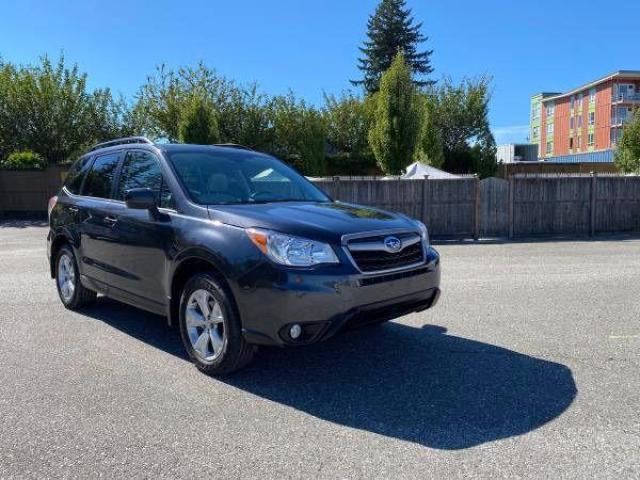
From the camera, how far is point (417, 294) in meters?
4.48

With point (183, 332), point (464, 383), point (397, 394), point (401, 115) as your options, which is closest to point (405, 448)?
point (397, 394)

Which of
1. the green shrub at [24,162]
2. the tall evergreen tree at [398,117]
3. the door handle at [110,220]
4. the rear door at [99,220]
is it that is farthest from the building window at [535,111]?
the door handle at [110,220]

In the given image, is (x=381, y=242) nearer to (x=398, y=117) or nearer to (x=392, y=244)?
(x=392, y=244)

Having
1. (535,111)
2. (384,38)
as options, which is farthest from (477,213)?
(535,111)

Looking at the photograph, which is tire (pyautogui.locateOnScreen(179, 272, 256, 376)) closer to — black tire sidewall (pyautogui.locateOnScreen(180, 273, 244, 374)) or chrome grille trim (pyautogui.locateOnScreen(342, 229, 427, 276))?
black tire sidewall (pyautogui.locateOnScreen(180, 273, 244, 374))

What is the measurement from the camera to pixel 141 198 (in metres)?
4.63

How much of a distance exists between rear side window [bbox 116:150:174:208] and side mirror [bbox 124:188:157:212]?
6.1 inches

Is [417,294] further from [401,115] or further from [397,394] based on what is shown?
[401,115]

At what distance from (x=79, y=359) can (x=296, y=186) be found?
2.47 meters

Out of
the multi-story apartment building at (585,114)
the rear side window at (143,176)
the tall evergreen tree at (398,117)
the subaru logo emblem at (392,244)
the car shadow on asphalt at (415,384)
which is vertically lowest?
the car shadow on asphalt at (415,384)

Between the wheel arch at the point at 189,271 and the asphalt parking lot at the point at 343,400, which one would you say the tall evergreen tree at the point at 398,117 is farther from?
the wheel arch at the point at 189,271

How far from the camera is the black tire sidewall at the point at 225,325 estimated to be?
13.6 ft

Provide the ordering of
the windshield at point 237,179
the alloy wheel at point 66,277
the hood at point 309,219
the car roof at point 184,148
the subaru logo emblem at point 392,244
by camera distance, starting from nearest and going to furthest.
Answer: the hood at point 309,219 < the subaru logo emblem at point 392,244 < the windshield at point 237,179 < the car roof at point 184,148 < the alloy wheel at point 66,277

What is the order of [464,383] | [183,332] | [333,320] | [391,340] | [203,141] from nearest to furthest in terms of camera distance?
[333,320], [464,383], [183,332], [391,340], [203,141]
